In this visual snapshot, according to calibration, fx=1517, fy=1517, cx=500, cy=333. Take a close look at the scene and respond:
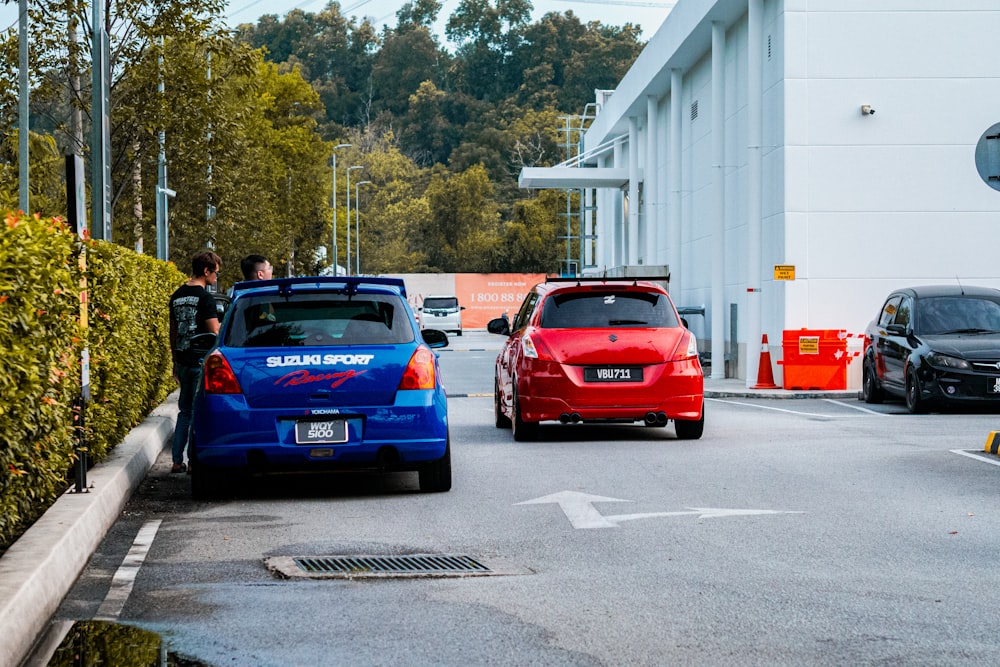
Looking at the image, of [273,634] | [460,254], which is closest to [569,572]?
[273,634]

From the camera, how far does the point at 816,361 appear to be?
966 inches

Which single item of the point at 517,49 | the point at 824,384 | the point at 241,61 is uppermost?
the point at 517,49

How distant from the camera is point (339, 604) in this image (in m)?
6.93

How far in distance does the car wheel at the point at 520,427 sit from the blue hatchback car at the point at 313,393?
14.0 feet

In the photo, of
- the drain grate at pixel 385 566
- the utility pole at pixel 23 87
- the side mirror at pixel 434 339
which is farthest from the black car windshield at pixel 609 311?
→ the utility pole at pixel 23 87

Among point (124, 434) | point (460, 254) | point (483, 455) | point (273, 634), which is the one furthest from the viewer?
point (460, 254)

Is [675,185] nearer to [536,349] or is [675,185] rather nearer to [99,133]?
[99,133]

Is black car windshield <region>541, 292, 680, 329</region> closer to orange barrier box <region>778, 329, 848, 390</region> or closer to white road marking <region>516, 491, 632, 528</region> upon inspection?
white road marking <region>516, 491, 632, 528</region>

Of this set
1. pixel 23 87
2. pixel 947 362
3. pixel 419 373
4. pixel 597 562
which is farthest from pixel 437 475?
pixel 23 87

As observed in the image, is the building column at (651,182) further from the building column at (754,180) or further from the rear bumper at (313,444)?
the rear bumper at (313,444)

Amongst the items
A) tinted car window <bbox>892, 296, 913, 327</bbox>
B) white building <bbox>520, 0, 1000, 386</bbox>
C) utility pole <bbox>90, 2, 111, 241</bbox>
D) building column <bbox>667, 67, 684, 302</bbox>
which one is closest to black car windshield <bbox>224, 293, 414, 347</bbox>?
utility pole <bbox>90, 2, 111, 241</bbox>

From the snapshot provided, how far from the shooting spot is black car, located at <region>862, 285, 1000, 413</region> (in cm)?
1859

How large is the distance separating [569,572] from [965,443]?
8.08 metres

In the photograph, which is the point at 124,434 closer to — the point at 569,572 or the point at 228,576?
the point at 228,576
